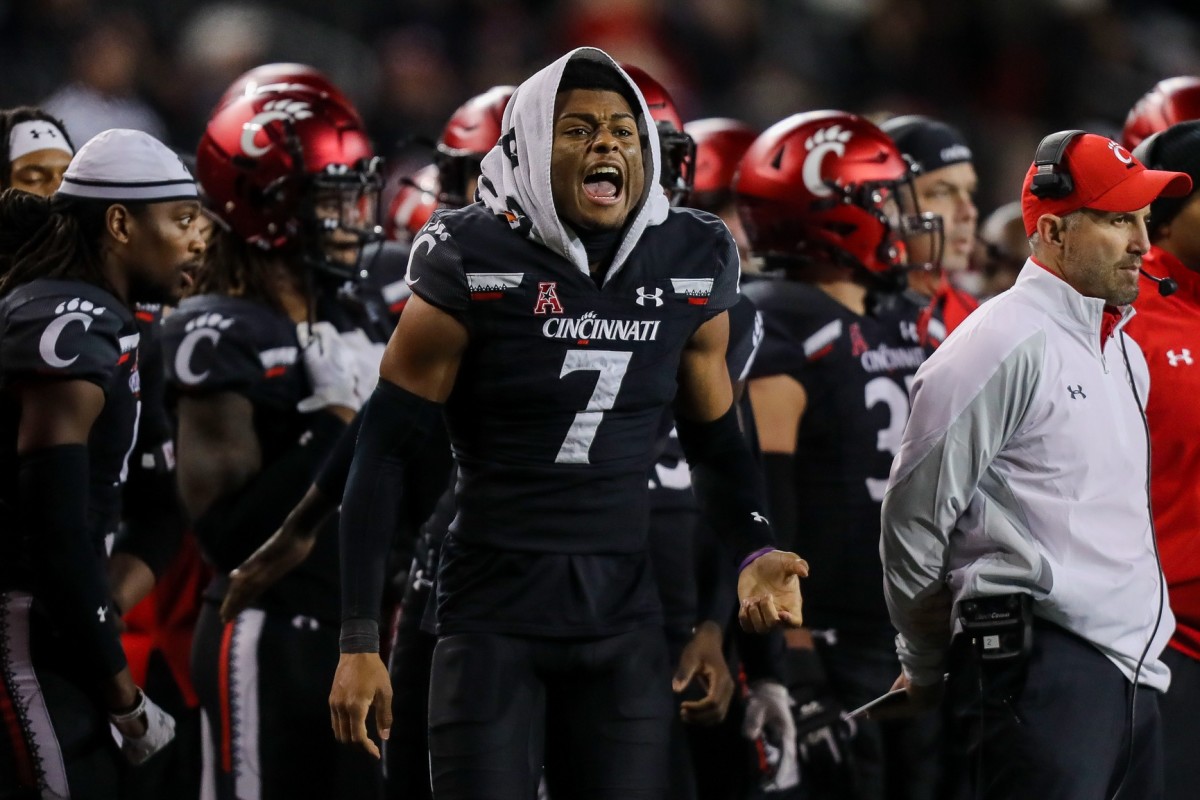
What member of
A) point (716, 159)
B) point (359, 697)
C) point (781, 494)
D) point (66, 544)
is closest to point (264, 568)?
point (66, 544)

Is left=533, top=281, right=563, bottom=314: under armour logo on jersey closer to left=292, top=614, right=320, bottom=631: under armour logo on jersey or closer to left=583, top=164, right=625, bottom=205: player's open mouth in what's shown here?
left=583, top=164, right=625, bottom=205: player's open mouth

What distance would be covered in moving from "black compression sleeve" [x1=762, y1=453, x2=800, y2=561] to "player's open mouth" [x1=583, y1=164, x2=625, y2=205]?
1.61m

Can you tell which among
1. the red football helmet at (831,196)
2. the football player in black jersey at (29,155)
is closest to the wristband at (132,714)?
the football player in black jersey at (29,155)

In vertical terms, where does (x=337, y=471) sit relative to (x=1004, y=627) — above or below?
above

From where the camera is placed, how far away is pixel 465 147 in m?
5.88

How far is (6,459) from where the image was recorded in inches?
148

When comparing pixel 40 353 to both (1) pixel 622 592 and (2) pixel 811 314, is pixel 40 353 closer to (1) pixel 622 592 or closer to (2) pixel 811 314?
(1) pixel 622 592

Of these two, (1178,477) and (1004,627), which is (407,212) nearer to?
(1178,477)

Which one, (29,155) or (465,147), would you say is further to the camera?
(465,147)

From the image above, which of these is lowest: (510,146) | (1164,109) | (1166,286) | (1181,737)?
(1181,737)

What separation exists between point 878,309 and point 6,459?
263 centimetres

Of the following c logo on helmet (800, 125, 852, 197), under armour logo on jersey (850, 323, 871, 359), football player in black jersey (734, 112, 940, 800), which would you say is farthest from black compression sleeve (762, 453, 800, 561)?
c logo on helmet (800, 125, 852, 197)

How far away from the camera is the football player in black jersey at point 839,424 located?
16.5ft

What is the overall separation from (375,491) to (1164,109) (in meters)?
3.89
